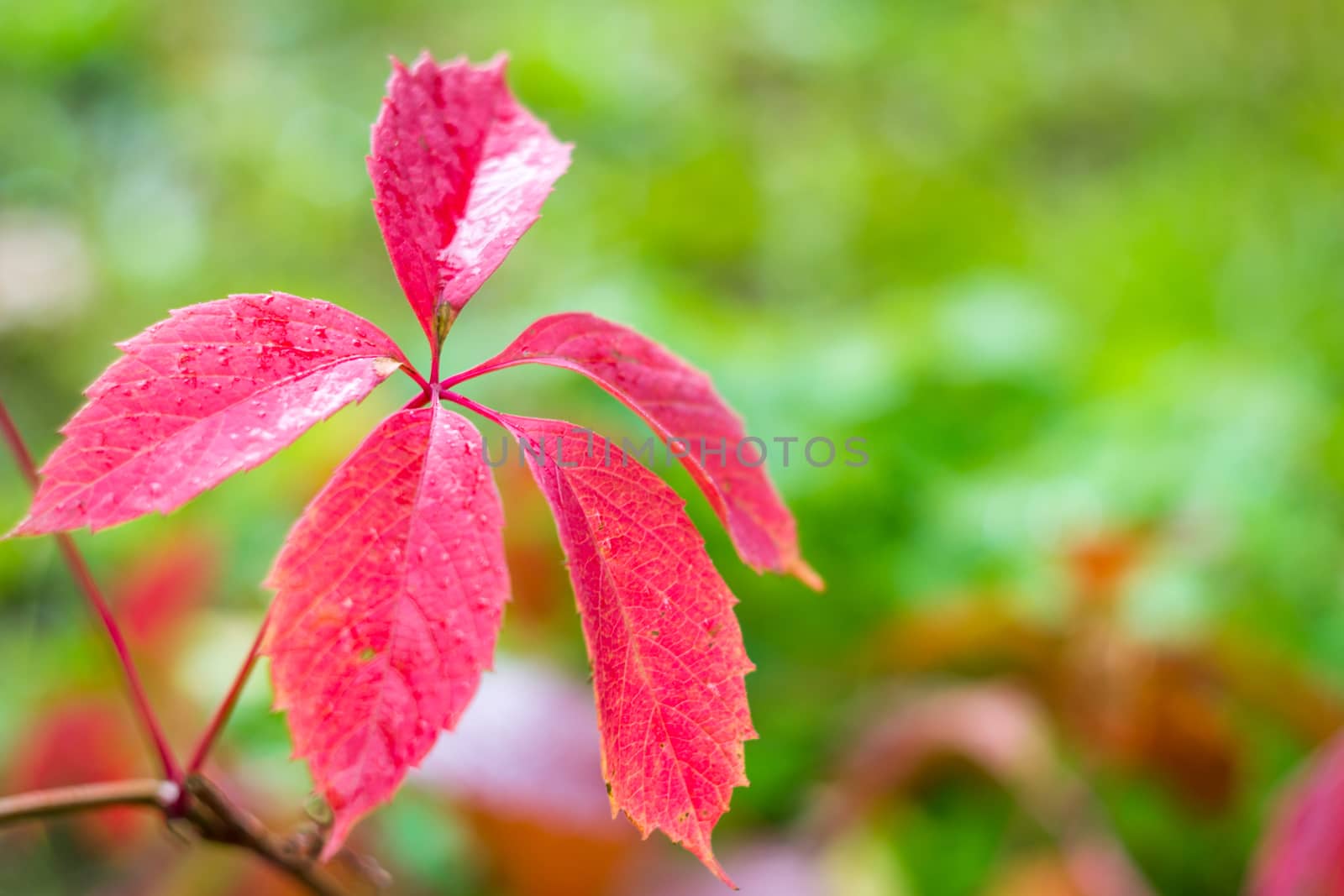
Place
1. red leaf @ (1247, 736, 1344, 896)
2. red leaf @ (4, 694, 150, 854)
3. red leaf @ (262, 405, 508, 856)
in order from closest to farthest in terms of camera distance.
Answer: red leaf @ (262, 405, 508, 856)
red leaf @ (1247, 736, 1344, 896)
red leaf @ (4, 694, 150, 854)

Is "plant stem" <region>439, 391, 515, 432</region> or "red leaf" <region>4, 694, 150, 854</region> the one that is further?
"red leaf" <region>4, 694, 150, 854</region>

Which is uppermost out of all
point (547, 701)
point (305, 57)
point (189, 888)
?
point (305, 57)

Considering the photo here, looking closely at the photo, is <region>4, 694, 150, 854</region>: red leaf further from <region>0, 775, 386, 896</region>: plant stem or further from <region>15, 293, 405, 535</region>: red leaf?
<region>15, 293, 405, 535</region>: red leaf

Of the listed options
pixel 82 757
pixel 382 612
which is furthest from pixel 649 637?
pixel 82 757

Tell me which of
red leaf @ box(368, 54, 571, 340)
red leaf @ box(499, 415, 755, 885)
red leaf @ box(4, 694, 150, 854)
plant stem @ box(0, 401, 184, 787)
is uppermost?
red leaf @ box(368, 54, 571, 340)

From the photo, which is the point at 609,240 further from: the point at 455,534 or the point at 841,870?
the point at 455,534

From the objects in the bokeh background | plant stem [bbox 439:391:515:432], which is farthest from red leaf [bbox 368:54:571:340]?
the bokeh background

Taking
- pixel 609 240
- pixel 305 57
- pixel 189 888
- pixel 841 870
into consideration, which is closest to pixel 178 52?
pixel 305 57

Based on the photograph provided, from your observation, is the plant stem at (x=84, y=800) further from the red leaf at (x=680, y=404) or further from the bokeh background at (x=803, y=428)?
the bokeh background at (x=803, y=428)
